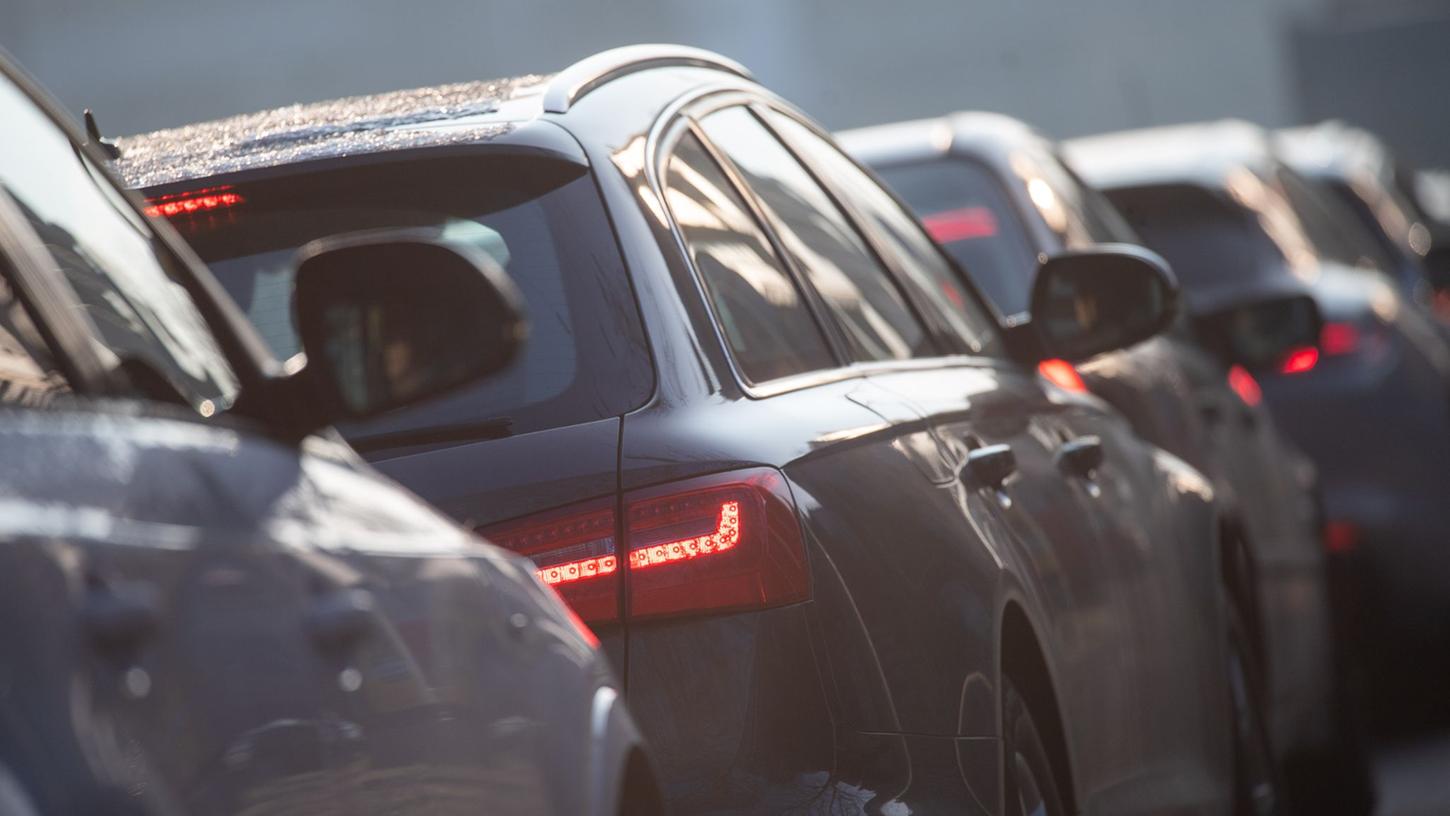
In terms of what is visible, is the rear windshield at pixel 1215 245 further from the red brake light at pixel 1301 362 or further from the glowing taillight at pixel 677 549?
the glowing taillight at pixel 677 549

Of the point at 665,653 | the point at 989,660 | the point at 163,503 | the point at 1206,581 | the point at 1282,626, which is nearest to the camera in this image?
the point at 163,503

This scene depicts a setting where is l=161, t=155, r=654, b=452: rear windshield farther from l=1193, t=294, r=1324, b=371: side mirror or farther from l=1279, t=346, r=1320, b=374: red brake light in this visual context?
l=1279, t=346, r=1320, b=374: red brake light

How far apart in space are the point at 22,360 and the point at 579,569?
4.53 ft

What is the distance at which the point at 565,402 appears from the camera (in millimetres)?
3578

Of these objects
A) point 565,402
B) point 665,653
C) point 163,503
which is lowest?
point 665,653

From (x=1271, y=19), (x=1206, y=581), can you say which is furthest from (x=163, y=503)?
(x=1271, y=19)

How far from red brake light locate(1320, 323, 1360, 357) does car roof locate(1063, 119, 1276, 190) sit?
0.62m

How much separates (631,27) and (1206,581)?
37.7 m

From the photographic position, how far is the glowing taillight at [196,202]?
3895 mm

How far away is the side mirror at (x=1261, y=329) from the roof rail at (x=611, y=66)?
12.3ft

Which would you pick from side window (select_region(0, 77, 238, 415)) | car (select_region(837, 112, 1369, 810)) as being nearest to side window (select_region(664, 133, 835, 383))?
side window (select_region(0, 77, 238, 415))

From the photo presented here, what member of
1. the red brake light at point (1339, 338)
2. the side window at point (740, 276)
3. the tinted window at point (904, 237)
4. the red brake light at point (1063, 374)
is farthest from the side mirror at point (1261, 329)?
the side window at point (740, 276)

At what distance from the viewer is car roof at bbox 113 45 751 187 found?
3.90m

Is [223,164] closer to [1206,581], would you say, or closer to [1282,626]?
[1206,581]
